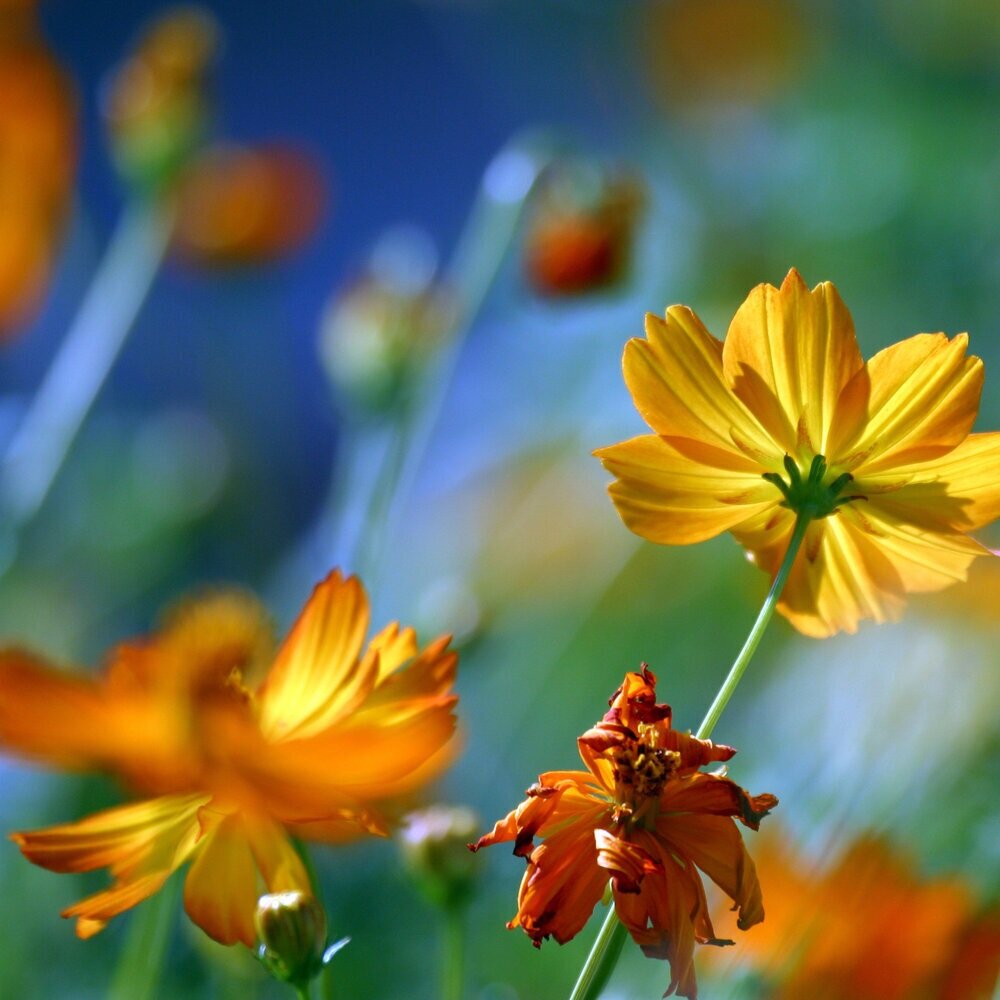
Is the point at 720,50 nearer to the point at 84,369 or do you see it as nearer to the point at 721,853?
the point at 84,369

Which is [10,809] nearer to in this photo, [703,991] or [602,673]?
[602,673]

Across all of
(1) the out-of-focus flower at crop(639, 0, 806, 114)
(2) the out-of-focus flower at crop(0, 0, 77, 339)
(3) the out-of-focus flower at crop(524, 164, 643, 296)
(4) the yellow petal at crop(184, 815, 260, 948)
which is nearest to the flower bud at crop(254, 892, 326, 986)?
(4) the yellow petal at crop(184, 815, 260, 948)

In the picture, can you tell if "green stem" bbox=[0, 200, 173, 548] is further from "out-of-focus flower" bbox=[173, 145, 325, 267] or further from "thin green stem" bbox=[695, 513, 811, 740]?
"thin green stem" bbox=[695, 513, 811, 740]

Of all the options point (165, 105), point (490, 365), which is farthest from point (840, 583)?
point (490, 365)

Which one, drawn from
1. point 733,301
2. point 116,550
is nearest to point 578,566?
point 733,301

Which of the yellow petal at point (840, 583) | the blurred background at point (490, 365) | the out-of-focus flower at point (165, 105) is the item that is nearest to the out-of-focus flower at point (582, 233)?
the blurred background at point (490, 365)

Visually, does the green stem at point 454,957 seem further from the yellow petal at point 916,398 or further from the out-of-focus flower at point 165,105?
the out-of-focus flower at point 165,105
